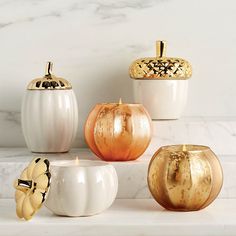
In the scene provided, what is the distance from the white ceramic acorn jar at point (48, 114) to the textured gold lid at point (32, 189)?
241 millimetres

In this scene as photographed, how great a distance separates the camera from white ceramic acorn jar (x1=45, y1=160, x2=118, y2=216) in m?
1.05

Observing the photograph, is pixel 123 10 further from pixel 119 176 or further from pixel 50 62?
pixel 119 176

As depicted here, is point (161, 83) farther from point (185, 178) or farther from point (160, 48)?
point (185, 178)

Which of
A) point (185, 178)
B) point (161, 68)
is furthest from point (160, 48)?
point (185, 178)

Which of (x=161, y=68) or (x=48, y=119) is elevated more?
(x=161, y=68)

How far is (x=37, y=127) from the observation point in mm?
1300

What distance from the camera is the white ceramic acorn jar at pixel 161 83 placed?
1.31m

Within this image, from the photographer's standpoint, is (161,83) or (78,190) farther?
(161,83)

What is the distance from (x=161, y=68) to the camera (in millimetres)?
1304

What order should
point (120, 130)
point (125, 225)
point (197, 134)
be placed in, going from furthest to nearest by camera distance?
point (197, 134) → point (120, 130) → point (125, 225)

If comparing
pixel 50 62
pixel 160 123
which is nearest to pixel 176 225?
pixel 160 123

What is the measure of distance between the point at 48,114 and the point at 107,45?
0.22 meters

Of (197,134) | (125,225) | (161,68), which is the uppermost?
(161,68)

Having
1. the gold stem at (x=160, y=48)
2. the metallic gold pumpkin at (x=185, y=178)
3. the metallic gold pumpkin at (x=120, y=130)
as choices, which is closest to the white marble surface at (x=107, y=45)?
the gold stem at (x=160, y=48)
